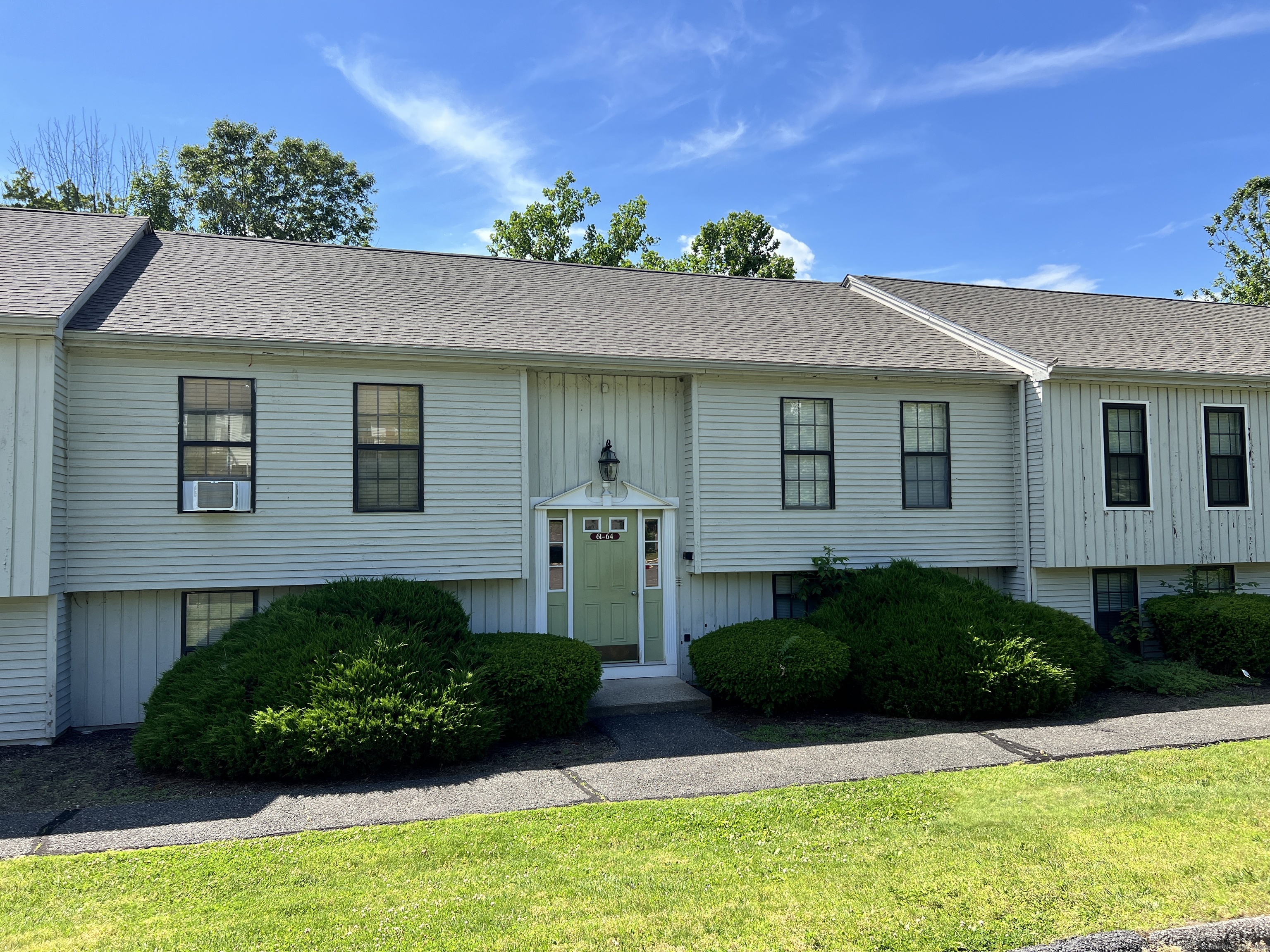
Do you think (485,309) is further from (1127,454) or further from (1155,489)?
(1155,489)

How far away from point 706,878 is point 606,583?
5958 mm

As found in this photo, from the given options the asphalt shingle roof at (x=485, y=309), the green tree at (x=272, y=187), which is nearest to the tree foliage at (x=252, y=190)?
the green tree at (x=272, y=187)

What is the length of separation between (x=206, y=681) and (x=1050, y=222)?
19933mm

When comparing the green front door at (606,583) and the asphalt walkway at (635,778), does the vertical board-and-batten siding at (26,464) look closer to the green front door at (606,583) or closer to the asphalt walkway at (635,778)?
the asphalt walkway at (635,778)

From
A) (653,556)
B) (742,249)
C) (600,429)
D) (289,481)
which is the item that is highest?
(742,249)

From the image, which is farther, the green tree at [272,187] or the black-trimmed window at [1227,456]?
the green tree at [272,187]

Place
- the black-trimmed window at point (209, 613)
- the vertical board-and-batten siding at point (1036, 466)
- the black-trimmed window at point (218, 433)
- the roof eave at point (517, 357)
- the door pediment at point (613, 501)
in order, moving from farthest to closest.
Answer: the vertical board-and-batten siding at point (1036, 466)
the door pediment at point (613, 501)
the black-trimmed window at point (209, 613)
the black-trimmed window at point (218, 433)
the roof eave at point (517, 357)

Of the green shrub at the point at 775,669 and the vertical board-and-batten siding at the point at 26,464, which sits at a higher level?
the vertical board-and-batten siding at the point at 26,464

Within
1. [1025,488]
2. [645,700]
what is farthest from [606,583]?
[1025,488]

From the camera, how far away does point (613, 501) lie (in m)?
10.5

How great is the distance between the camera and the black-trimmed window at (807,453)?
11047mm

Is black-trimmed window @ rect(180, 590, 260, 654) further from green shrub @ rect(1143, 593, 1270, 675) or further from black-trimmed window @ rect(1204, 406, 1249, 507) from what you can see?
black-trimmed window @ rect(1204, 406, 1249, 507)

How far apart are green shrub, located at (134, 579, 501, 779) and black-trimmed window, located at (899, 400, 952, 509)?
6592 millimetres

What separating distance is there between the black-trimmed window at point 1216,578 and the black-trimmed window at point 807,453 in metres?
5.79
